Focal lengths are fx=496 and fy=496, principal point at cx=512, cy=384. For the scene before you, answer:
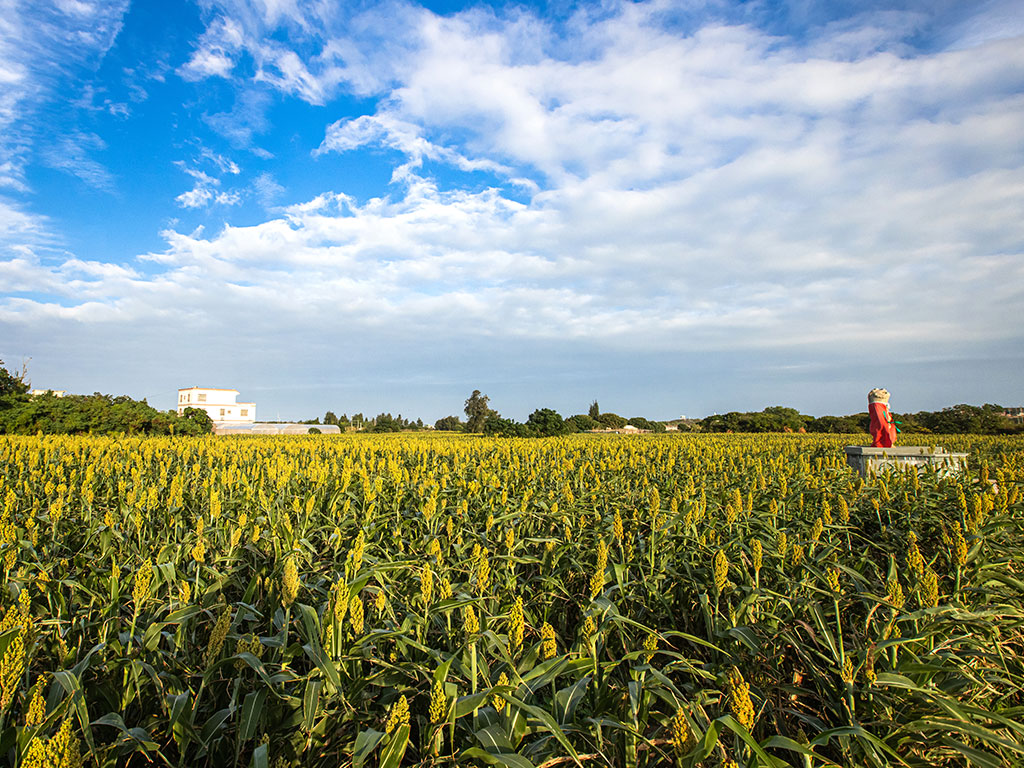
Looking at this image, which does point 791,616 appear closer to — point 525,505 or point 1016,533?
point 525,505

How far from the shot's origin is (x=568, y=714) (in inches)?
62.4

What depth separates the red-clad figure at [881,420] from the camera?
7.77 metres

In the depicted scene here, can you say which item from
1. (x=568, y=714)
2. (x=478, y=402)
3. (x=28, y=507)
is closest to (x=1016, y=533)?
(x=568, y=714)

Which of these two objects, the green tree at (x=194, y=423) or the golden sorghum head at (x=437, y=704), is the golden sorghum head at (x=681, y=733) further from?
the green tree at (x=194, y=423)

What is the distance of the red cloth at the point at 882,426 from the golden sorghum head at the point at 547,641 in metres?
8.11

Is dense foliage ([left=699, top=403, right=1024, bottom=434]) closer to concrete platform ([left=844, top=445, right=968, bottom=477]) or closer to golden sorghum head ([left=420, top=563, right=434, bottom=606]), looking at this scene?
concrete platform ([left=844, top=445, right=968, bottom=477])

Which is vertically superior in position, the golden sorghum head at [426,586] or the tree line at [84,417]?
the tree line at [84,417]

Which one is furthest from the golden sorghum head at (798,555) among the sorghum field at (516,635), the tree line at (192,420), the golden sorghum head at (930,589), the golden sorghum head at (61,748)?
the tree line at (192,420)

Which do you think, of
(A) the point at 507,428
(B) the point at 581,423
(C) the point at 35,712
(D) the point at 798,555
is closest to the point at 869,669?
(D) the point at 798,555

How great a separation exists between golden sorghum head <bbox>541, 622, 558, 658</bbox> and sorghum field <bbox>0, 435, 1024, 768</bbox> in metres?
0.02

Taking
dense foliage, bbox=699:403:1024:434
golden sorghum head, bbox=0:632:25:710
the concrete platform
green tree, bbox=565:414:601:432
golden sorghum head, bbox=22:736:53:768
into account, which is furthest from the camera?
green tree, bbox=565:414:601:432

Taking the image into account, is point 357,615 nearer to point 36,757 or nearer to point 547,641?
point 547,641

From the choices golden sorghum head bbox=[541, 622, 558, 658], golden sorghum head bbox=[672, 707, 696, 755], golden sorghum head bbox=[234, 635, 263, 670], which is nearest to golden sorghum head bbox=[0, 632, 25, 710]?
golden sorghum head bbox=[234, 635, 263, 670]

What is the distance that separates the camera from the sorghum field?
1567 millimetres
